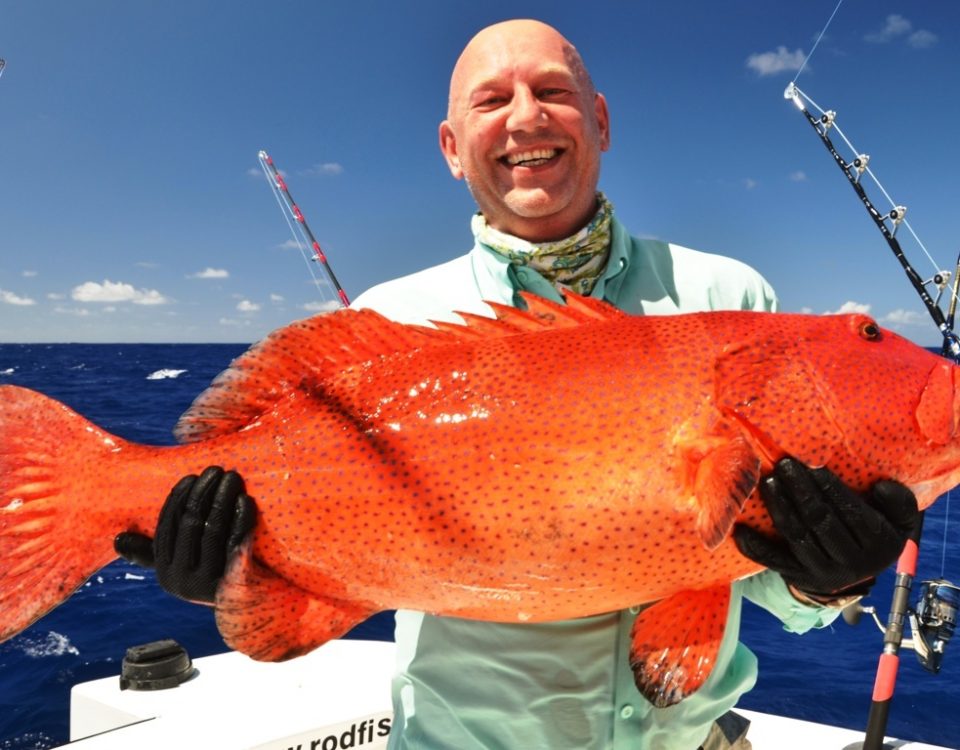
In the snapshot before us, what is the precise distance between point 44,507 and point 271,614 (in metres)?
0.86

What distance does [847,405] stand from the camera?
233cm

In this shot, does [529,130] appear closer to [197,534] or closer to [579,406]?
[579,406]

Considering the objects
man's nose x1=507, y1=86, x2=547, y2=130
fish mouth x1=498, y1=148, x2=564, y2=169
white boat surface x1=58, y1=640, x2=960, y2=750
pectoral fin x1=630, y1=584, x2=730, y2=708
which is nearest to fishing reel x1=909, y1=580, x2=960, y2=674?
white boat surface x1=58, y1=640, x2=960, y2=750

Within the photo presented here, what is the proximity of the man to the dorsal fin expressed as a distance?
0.52 feet

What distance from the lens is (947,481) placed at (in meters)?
2.43

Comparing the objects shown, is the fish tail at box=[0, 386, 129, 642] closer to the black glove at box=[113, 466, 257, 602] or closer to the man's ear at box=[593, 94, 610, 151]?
the black glove at box=[113, 466, 257, 602]

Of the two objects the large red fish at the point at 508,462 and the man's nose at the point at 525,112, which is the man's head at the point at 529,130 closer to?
the man's nose at the point at 525,112

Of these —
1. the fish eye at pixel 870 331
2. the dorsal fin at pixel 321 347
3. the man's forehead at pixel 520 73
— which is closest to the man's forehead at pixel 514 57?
the man's forehead at pixel 520 73

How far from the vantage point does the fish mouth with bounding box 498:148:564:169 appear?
10.0ft

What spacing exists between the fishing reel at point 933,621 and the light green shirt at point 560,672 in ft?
8.18

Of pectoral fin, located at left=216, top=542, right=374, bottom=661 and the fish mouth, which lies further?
the fish mouth

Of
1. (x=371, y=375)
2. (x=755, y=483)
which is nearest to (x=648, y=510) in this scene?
(x=755, y=483)

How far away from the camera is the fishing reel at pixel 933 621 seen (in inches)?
190

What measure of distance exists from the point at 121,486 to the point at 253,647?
2.34 ft
